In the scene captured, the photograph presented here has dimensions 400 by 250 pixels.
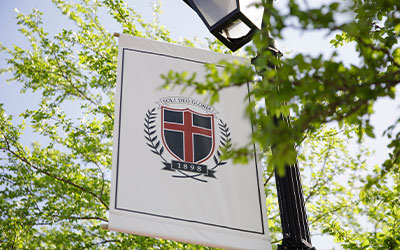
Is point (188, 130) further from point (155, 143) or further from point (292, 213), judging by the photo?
point (292, 213)

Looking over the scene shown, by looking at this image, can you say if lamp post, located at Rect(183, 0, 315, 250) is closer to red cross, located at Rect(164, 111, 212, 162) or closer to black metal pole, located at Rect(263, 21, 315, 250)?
black metal pole, located at Rect(263, 21, 315, 250)

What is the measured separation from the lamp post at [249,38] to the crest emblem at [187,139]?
54 centimetres

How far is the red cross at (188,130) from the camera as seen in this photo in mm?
3664

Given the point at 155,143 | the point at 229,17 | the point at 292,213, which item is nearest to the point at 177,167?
the point at 155,143

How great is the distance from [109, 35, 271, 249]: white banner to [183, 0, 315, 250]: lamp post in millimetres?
340

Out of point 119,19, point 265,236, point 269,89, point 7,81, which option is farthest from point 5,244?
point 269,89

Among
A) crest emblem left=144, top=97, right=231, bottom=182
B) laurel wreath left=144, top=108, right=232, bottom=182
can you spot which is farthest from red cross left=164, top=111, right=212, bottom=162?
laurel wreath left=144, top=108, right=232, bottom=182

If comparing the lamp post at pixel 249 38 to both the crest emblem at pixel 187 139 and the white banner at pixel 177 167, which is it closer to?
the white banner at pixel 177 167

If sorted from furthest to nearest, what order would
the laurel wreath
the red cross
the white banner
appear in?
1. the red cross
2. the laurel wreath
3. the white banner

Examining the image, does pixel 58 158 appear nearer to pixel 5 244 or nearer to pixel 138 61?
pixel 5 244

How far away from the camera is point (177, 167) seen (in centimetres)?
355

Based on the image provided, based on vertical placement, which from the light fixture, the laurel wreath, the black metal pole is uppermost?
the light fixture

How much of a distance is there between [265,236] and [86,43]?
242 inches

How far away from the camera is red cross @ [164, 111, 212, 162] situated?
3.66 m
